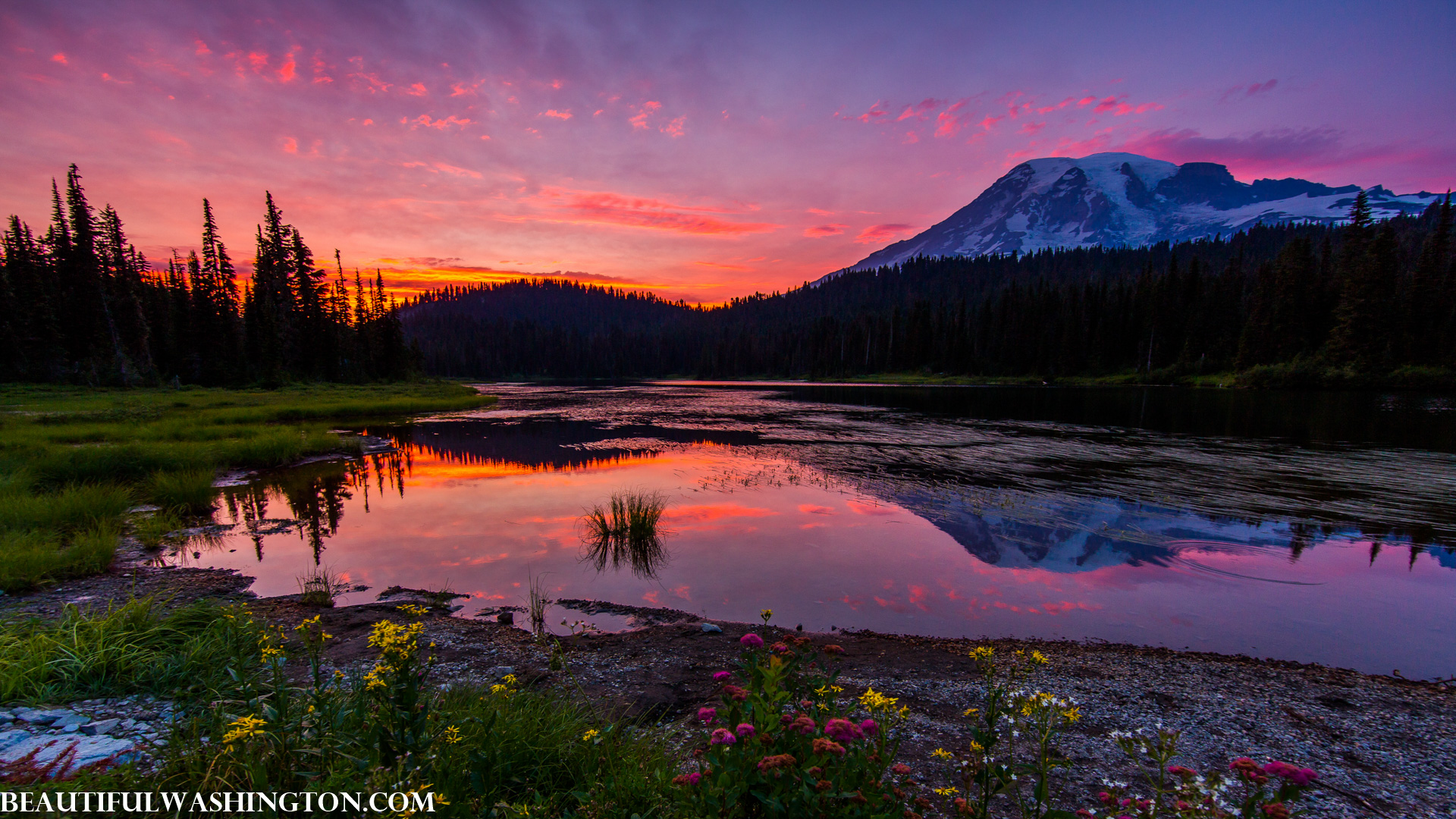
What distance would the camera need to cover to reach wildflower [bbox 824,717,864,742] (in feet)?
8.84

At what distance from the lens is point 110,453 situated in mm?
16500

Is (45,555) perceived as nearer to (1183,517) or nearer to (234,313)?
(1183,517)

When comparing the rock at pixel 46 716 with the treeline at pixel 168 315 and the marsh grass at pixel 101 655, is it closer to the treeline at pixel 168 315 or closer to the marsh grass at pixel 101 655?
the marsh grass at pixel 101 655

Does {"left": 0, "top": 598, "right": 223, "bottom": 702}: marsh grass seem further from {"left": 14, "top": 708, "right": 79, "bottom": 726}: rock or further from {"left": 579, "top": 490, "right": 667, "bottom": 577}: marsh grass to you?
{"left": 579, "top": 490, "right": 667, "bottom": 577}: marsh grass

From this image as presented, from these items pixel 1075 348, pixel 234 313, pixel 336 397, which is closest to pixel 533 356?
pixel 234 313

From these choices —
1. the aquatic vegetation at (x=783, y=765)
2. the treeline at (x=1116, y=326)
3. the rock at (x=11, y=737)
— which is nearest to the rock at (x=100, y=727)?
the rock at (x=11, y=737)

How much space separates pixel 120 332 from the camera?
5019 cm

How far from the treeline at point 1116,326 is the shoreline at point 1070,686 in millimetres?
75871

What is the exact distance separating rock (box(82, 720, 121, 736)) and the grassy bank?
6.77 meters

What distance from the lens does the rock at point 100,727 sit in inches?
160

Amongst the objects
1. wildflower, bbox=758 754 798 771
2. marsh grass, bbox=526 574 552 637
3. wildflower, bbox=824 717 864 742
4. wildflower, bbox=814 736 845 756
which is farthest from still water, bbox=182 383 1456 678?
wildflower, bbox=758 754 798 771

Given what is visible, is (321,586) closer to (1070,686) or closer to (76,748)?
(76,748)

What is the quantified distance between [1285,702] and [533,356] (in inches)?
7286

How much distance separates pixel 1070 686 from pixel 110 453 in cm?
2627
